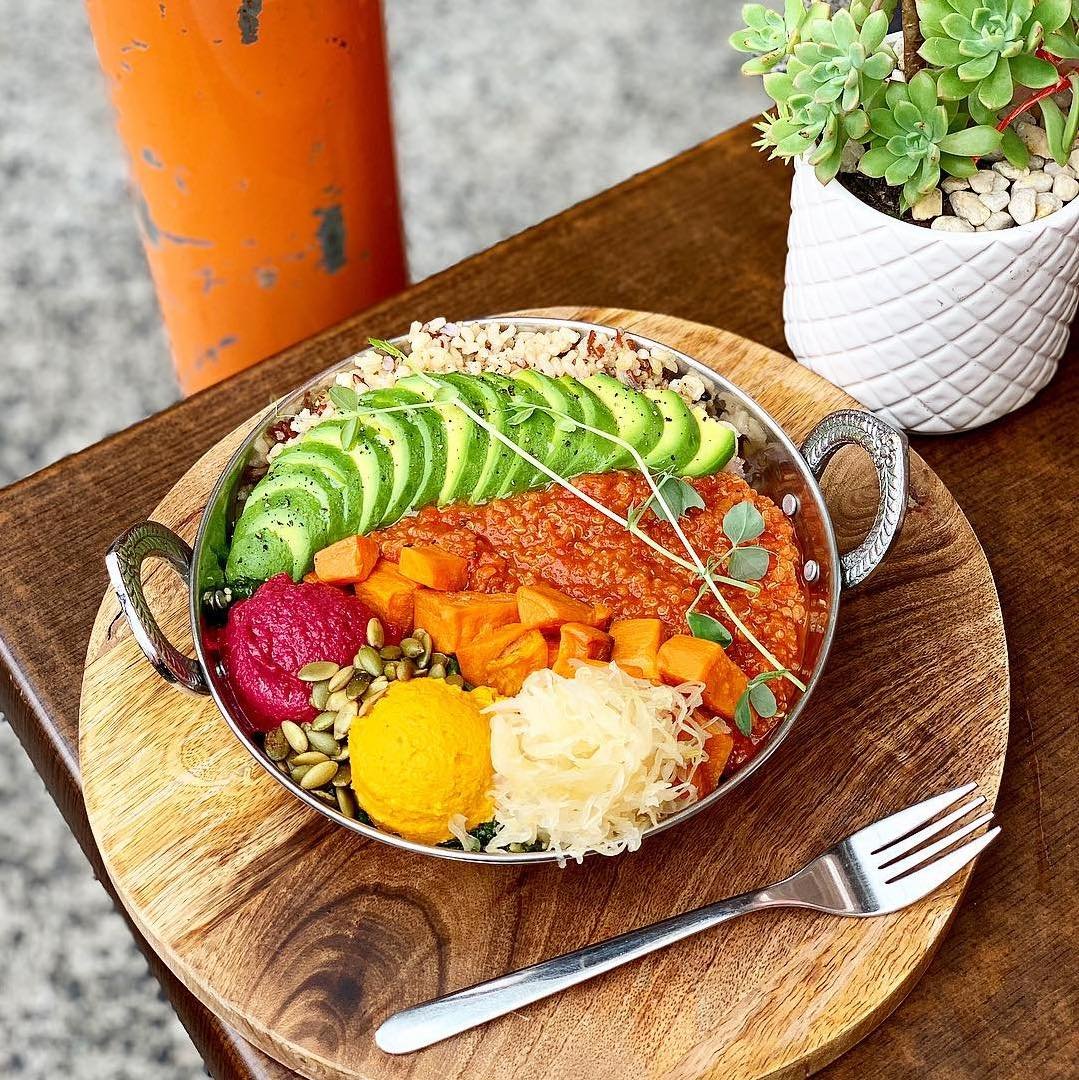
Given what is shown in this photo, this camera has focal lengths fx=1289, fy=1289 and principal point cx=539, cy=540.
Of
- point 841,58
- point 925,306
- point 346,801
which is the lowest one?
point 346,801

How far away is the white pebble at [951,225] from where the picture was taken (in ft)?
5.30

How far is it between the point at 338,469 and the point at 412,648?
0.25m

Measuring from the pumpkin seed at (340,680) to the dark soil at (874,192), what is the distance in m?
0.89

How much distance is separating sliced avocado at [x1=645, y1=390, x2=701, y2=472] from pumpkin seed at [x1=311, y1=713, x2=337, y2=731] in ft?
1.65

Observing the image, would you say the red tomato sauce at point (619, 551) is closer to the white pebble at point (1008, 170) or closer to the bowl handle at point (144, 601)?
the bowl handle at point (144, 601)

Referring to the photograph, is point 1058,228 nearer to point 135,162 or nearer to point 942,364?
point 942,364

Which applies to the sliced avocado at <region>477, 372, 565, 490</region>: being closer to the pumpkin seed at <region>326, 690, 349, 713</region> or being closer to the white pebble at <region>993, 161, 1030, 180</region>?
the pumpkin seed at <region>326, 690, 349, 713</region>

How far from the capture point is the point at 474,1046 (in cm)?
127

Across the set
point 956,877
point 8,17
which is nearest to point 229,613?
point 956,877

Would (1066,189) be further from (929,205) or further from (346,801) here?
(346,801)

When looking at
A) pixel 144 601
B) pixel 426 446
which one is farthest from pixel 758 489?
pixel 144 601

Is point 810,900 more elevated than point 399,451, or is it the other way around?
point 399,451

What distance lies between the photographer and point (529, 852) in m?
1.28

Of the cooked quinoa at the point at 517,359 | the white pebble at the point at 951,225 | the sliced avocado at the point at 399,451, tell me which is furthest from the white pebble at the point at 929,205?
the sliced avocado at the point at 399,451
